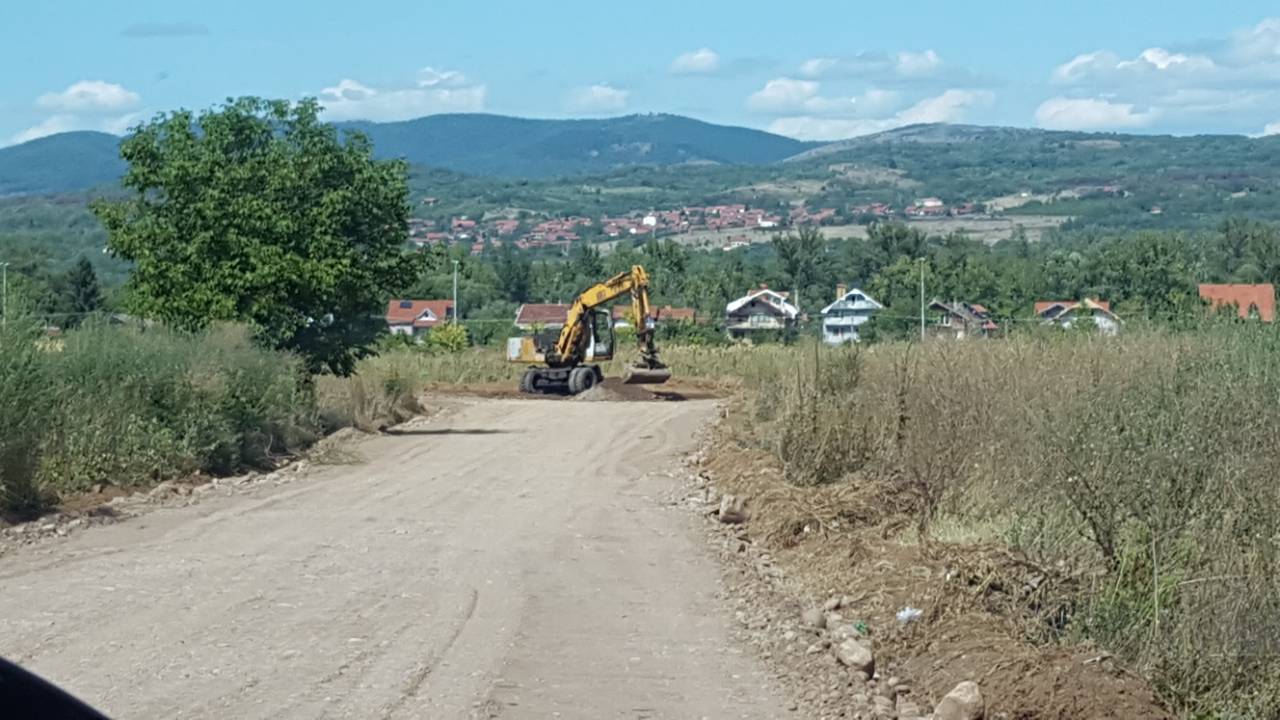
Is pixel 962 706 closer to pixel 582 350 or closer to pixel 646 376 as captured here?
pixel 646 376

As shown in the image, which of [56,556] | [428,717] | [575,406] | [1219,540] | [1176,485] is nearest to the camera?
[428,717]

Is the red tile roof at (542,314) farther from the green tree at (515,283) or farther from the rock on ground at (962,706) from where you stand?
the rock on ground at (962,706)

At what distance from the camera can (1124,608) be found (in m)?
10.5

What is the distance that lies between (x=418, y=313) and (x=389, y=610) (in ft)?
342

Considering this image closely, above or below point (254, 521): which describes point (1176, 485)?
above

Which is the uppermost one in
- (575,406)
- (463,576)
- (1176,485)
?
(1176,485)

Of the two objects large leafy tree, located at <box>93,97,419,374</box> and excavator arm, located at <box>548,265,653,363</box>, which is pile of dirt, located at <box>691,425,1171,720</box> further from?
excavator arm, located at <box>548,265,653,363</box>

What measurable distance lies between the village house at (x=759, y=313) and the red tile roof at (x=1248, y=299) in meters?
52.7

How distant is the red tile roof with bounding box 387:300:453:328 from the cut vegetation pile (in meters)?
94.0

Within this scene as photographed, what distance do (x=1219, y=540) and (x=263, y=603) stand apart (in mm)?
6548

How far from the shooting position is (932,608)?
Result: 11.4 m

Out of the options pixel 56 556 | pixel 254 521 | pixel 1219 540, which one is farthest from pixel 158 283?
pixel 1219 540

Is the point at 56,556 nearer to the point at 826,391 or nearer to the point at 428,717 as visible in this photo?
the point at 428,717

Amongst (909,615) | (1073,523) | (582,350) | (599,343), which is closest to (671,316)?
(599,343)
